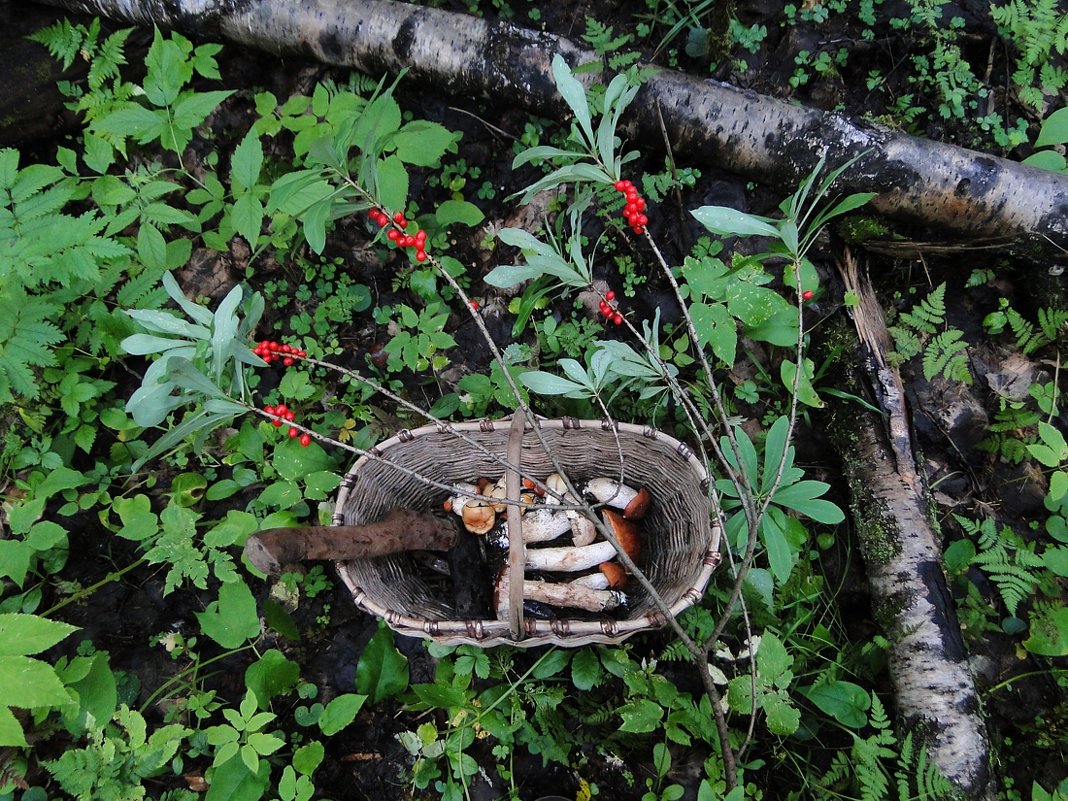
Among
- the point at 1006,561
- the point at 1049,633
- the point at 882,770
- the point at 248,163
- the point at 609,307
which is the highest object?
the point at 248,163

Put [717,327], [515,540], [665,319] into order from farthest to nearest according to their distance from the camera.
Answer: [665,319] < [717,327] < [515,540]

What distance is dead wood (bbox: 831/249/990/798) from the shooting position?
6.58ft

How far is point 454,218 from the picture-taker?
262cm

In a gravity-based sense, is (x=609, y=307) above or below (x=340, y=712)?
above

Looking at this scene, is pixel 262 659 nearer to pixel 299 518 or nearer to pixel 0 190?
pixel 299 518

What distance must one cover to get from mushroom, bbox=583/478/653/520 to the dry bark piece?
581 mm

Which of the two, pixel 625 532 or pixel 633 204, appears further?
pixel 625 532

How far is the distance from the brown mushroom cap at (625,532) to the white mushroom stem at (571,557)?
0.20 ft

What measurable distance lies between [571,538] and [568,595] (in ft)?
0.87

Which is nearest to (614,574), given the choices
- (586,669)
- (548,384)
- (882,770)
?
(586,669)

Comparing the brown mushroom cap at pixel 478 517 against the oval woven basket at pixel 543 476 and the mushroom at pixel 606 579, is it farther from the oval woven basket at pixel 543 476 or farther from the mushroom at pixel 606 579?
the mushroom at pixel 606 579

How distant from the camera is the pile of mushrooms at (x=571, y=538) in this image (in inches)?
88.9

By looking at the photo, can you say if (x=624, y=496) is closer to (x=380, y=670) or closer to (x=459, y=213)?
(x=380, y=670)

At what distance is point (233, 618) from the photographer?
224 cm
